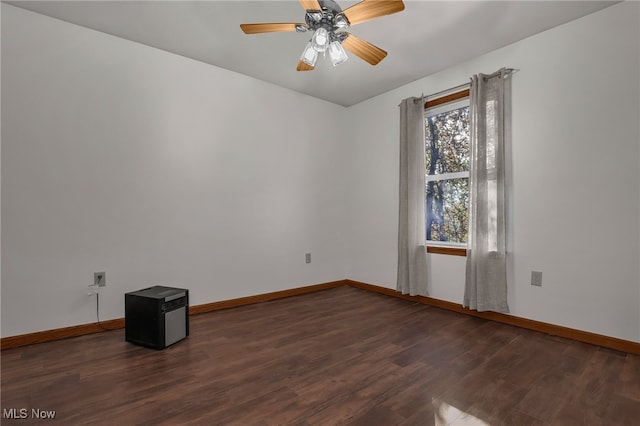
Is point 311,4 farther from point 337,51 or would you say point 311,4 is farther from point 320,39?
point 337,51

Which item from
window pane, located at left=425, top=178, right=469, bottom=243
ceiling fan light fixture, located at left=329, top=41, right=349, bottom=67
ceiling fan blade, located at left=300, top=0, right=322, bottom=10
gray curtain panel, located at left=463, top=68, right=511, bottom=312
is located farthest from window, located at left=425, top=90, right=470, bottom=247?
ceiling fan blade, located at left=300, top=0, right=322, bottom=10

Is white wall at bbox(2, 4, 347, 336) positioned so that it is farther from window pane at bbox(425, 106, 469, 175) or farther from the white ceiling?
window pane at bbox(425, 106, 469, 175)

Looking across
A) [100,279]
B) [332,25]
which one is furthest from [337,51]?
[100,279]

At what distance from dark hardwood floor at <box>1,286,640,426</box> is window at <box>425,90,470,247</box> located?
3.61ft

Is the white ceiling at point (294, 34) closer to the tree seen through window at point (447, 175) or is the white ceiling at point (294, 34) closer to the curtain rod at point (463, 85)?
the curtain rod at point (463, 85)

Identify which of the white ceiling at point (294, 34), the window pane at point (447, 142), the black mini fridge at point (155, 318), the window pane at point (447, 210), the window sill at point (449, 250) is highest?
the white ceiling at point (294, 34)

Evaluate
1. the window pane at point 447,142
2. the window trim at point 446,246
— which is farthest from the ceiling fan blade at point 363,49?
the window pane at point 447,142

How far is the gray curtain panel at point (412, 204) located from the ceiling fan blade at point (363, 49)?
56.4 inches

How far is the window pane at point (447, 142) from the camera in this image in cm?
342

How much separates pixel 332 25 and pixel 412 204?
2237 mm

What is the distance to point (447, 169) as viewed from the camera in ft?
11.7

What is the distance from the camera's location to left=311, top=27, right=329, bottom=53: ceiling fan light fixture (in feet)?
6.63

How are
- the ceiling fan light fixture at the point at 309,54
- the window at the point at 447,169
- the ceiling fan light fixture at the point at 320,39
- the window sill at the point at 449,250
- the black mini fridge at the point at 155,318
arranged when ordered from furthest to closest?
the window at the point at 447,169 → the window sill at the point at 449,250 → the black mini fridge at the point at 155,318 → the ceiling fan light fixture at the point at 309,54 → the ceiling fan light fixture at the point at 320,39

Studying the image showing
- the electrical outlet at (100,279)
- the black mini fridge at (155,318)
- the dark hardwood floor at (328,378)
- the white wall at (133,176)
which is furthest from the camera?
the electrical outlet at (100,279)
